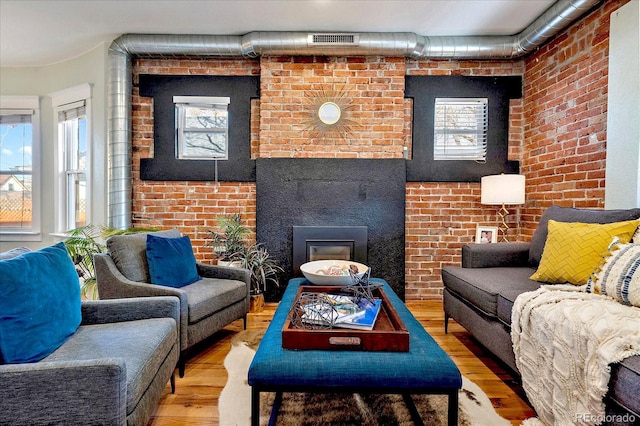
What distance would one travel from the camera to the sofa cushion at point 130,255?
2.23 m

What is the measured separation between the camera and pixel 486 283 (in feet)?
7.30

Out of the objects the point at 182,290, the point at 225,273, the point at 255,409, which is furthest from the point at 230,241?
the point at 255,409

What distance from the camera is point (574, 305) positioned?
5.12ft

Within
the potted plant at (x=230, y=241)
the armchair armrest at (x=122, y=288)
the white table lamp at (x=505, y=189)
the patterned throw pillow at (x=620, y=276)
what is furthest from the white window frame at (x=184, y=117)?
the patterned throw pillow at (x=620, y=276)

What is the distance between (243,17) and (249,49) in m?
0.35

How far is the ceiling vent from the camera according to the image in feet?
11.2

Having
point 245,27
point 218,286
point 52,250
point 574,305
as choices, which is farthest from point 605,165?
point 52,250

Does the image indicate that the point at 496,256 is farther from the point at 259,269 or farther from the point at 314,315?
the point at 259,269

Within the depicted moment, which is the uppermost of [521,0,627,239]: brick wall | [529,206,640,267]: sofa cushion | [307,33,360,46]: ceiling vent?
[307,33,360,46]: ceiling vent

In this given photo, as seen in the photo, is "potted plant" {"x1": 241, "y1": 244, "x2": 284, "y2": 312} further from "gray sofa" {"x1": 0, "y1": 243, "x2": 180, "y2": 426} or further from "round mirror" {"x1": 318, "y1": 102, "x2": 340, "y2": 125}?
"gray sofa" {"x1": 0, "y1": 243, "x2": 180, "y2": 426}

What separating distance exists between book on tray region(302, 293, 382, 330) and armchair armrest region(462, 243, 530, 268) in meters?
1.31

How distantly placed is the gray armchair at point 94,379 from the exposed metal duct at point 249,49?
2.40m

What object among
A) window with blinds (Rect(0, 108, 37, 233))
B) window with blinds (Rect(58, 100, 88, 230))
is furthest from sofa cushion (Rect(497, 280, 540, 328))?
window with blinds (Rect(0, 108, 37, 233))

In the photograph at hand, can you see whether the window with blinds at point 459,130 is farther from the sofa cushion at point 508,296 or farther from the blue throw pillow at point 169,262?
the blue throw pillow at point 169,262
